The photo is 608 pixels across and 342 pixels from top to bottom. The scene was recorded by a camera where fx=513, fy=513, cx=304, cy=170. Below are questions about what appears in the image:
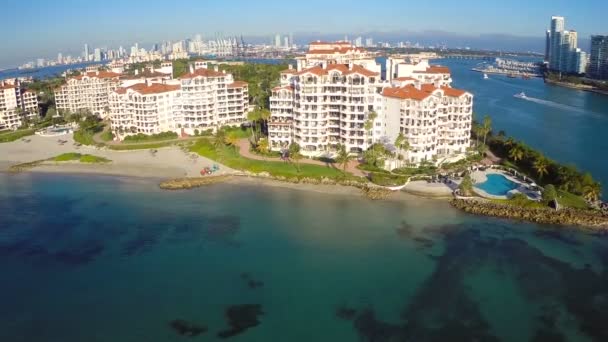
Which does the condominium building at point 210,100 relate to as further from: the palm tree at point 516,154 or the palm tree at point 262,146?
the palm tree at point 516,154

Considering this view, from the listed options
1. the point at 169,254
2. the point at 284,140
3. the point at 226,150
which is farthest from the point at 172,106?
the point at 169,254

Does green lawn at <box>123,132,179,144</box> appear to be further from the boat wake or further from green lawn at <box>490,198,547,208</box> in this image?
the boat wake

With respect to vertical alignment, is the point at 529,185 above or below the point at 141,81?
below

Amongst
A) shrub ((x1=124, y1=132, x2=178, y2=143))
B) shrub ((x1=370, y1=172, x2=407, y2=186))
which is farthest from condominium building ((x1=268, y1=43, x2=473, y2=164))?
shrub ((x1=124, y1=132, x2=178, y2=143))

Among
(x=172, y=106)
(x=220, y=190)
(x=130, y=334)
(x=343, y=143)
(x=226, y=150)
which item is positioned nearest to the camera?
(x=130, y=334)

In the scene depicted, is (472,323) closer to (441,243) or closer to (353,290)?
(353,290)

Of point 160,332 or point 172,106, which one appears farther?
point 172,106
